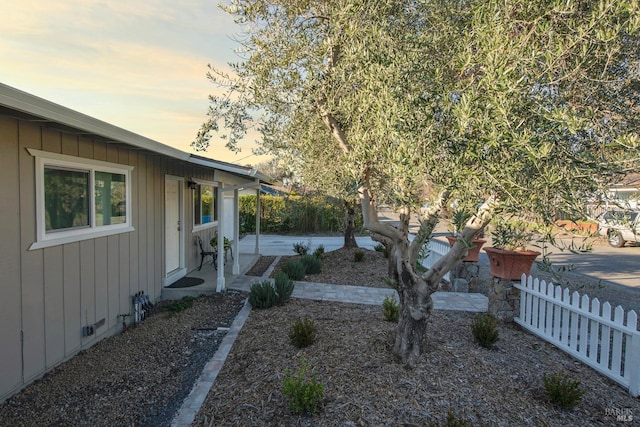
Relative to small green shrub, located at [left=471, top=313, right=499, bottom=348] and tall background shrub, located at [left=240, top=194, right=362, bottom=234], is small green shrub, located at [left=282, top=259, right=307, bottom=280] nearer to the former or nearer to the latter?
small green shrub, located at [left=471, top=313, right=499, bottom=348]

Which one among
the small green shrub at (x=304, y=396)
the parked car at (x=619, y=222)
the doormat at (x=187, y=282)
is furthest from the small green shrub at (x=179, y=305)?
the parked car at (x=619, y=222)

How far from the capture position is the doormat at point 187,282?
280 inches

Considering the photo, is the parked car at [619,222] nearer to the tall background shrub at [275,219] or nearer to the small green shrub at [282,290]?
the small green shrub at [282,290]

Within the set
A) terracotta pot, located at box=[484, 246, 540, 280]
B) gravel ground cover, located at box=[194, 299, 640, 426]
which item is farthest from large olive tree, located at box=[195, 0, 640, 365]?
terracotta pot, located at box=[484, 246, 540, 280]

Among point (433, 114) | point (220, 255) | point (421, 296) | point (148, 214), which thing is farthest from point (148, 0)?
point (421, 296)

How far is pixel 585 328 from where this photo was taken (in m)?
3.99

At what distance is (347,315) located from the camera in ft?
17.4

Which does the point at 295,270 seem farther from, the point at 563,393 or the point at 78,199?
the point at 563,393

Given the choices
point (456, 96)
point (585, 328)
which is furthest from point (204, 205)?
point (585, 328)

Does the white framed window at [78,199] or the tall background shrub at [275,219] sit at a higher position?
the white framed window at [78,199]

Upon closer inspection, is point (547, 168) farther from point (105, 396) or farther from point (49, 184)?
point (49, 184)

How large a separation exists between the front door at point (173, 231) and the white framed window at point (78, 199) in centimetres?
159

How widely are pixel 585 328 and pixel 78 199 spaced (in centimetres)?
627

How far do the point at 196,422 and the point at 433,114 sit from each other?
3027 mm
